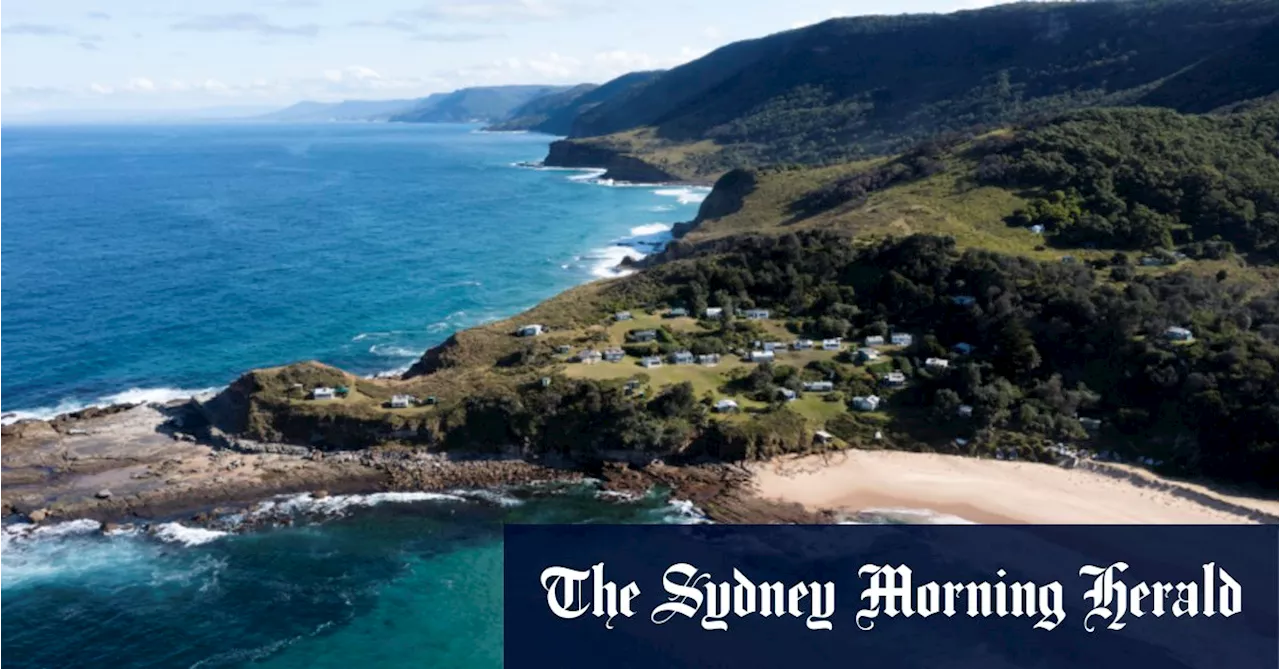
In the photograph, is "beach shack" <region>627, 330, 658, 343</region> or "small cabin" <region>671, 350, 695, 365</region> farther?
"beach shack" <region>627, 330, 658, 343</region>

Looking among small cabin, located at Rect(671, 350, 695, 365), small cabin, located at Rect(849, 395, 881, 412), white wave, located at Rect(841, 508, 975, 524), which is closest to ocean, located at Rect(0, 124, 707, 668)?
white wave, located at Rect(841, 508, 975, 524)

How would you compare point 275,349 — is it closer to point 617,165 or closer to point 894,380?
point 894,380

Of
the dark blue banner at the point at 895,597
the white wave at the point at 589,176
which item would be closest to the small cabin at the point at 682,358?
the dark blue banner at the point at 895,597

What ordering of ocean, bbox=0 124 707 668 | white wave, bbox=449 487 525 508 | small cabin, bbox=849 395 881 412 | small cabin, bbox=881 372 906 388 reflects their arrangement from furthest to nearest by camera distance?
small cabin, bbox=881 372 906 388 → small cabin, bbox=849 395 881 412 → white wave, bbox=449 487 525 508 → ocean, bbox=0 124 707 668

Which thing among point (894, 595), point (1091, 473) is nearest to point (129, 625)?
point (894, 595)

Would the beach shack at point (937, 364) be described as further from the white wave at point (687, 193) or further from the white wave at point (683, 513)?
the white wave at point (687, 193)

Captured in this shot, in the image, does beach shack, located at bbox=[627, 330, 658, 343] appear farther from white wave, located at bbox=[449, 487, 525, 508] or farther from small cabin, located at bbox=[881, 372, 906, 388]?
white wave, located at bbox=[449, 487, 525, 508]
